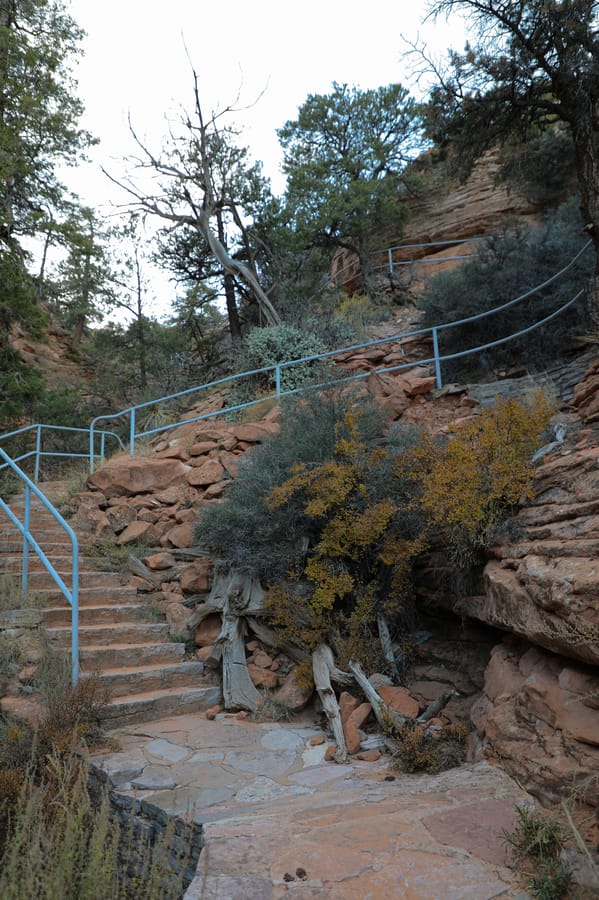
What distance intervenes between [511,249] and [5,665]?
31.3 ft

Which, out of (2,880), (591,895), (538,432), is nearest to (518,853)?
(591,895)

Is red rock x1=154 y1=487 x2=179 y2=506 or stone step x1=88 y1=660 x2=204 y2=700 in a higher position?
red rock x1=154 y1=487 x2=179 y2=506

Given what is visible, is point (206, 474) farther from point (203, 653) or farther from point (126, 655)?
point (126, 655)

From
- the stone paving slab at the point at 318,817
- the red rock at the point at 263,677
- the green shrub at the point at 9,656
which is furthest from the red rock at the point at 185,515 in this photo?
the stone paving slab at the point at 318,817

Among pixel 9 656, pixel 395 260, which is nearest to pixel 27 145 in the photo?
→ pixel 395 260

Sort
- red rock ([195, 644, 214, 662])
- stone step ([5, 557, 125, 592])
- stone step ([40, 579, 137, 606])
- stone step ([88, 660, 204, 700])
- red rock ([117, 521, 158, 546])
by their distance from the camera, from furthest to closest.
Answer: red rock ([117, 521, 158, 546]) → stone step ([5, 557, 125, 592]) → stone step ([40, 579, 137, 606]) → red rock ([195, 644, 214, 662]) → stone step ([88, 660, 204, 700])

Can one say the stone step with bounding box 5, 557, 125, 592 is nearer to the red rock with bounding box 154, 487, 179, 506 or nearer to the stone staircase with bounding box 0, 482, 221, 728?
the stone staircase with bounding box 0, 482, 221, 728

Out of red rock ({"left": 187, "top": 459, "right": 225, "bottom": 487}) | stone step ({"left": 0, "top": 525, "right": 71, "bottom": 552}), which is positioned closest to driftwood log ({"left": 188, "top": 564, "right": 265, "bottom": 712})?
red rock ({"left": 187, "top": 459, "right": 225, "bottom": 487})

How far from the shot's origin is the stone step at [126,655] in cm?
518

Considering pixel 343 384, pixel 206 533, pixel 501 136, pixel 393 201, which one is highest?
pixel 393 201

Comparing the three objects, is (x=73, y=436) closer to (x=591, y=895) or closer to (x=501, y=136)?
(x=501, y=136)

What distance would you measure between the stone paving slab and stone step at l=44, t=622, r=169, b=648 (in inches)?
41.6

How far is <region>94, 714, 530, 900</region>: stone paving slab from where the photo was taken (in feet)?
8.10

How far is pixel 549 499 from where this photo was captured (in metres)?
4.20
